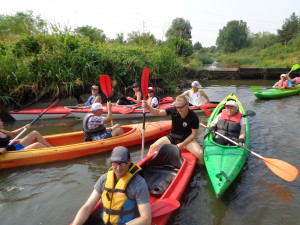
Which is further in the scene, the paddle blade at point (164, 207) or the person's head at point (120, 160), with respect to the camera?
the paddle blade at point (164, 207)

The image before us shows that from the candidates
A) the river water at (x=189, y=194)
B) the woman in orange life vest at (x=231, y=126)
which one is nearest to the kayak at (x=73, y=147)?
the river water at (x=189, y=194)

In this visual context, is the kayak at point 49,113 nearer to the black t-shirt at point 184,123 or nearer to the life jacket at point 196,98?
the life jacket at point 196,98

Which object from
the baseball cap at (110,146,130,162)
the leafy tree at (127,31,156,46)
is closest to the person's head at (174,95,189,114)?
the baseball cap at (110,146,130,162)

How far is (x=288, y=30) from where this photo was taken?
41.5m

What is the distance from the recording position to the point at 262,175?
159 inches

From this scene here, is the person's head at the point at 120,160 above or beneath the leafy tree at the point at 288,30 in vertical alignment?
beneath

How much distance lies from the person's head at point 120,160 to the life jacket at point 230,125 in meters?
2.86

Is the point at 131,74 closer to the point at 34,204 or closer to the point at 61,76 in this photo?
the point at 61,76

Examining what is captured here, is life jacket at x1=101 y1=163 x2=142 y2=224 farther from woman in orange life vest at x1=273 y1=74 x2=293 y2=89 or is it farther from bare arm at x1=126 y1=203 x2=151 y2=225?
woman in orange life vest at x1=273 y1=74 x2=293 y2=89

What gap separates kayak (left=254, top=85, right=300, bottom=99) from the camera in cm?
1018

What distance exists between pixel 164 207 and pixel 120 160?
87cm

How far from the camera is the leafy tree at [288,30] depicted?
135 ft

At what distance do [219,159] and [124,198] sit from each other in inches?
81.9

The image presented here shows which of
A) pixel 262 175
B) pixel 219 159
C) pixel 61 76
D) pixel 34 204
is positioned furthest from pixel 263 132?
pixel 61 76
